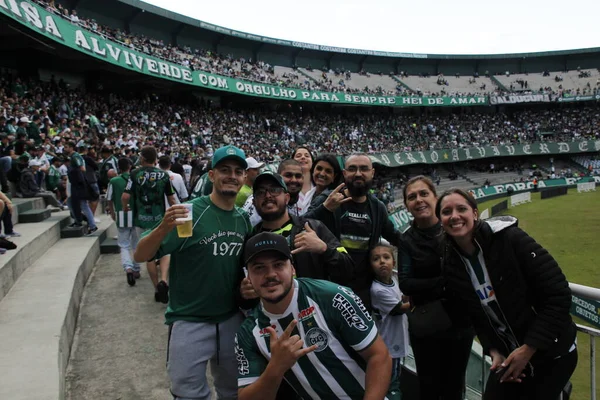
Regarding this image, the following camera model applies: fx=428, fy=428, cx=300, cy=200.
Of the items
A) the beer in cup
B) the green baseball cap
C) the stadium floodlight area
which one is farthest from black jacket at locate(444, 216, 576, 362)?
the stadium floodlight area

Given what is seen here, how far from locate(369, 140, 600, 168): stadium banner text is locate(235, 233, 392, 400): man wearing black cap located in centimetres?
3532

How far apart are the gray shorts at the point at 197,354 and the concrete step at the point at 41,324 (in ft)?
2.51

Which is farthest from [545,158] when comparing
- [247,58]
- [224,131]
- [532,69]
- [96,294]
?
[96,294]

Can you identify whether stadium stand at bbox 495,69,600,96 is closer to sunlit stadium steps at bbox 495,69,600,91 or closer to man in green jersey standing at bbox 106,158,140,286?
sunlit stadium steps at bbox 495,69,600,91

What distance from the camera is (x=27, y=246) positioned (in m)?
5.70

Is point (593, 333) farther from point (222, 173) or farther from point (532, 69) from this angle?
point (532, 69)

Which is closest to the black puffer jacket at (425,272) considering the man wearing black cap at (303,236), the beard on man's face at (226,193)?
the man wearing black cap at (303,236)

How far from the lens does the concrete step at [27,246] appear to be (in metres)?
4.66

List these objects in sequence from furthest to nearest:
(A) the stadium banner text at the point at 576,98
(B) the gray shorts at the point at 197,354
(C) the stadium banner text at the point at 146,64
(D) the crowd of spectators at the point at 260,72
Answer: (A) the stadium banner text at the point at 576,98
(D) the crowd of spectators at the point at 260,72
(C) the stadium banner text at the point at 146,64
(B) the gray shorts at the point at 197,354

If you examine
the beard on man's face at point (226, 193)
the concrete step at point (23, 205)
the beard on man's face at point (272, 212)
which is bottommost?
the concrete step at point (23, 205)

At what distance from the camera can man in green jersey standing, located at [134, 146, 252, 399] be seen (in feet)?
8.80

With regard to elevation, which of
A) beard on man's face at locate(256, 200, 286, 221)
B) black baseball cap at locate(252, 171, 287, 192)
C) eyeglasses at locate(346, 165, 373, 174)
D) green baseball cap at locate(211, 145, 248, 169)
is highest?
green baseball cap at locate(211, 145, 248, 169)

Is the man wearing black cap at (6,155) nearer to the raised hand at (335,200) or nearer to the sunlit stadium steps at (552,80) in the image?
the raised hand at (335,200)

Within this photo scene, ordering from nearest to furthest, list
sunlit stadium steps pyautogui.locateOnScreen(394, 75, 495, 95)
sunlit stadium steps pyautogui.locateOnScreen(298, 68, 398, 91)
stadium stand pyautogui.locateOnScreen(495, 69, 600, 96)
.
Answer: sunlit stadium steps pyautogui.locateOnScreen(298, 68, 398, 91), sunlit stadium steps pyautogui.locateOnScreen(394, 75, 495, 95), stadium stand pyautogui.locateOnScreen(495, 69, 600, 96)
